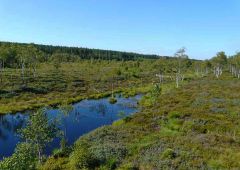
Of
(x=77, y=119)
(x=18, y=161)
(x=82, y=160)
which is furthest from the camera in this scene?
(x=77, y=119)

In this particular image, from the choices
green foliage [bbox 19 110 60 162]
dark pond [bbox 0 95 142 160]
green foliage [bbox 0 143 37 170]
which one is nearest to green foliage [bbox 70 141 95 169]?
green foliage [bbox 0 143 37 170]

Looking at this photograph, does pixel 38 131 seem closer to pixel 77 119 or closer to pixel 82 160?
pixel 82 160

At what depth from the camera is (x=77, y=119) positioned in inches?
2682

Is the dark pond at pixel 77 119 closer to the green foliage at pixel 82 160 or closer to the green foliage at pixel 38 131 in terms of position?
the green foliage at pixel 38 131

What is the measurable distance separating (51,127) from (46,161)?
4250 millimetres

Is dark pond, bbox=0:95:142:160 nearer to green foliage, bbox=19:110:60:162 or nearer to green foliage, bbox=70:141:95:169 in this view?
green foliage, bbox=19:110:60:162

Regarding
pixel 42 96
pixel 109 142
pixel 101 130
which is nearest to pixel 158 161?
pixel 109 142

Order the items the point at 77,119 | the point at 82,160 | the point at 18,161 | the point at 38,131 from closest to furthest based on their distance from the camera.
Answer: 1. the point at 18,161
2. the point at 82,160
3. the point at 38,131
4. the point at 77,119

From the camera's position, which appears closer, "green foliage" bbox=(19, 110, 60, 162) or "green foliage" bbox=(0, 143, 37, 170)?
"green foliage" bbox=(0, 143, 37, 170)

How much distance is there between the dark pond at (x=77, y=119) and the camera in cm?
5044

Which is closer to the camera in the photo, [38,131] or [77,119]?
[38,131]

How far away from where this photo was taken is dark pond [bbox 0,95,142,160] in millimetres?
50441

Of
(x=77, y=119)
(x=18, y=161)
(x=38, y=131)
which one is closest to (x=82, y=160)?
(x=38, y=131)

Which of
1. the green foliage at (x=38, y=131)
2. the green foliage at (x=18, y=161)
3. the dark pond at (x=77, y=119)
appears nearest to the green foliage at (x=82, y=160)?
the green foliage at (x=18, y=161)
